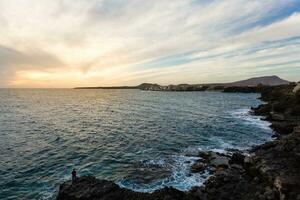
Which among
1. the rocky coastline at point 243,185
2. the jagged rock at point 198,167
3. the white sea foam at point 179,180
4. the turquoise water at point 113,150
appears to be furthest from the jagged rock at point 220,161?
the turquoise water at point 113,150

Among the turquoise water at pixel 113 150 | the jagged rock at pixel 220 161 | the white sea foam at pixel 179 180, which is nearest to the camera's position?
the white sea foam at pixel 179 180

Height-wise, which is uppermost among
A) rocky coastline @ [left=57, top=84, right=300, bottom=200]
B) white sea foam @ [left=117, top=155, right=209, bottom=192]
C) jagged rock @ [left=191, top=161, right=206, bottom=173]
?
rocky coastline @ [left=57, top=84, right=300, bottom=200]

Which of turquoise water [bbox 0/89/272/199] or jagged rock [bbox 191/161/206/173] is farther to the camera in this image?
jagged rock [bbox 191/161/206/173]

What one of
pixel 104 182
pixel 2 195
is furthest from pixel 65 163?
pixel 104 182

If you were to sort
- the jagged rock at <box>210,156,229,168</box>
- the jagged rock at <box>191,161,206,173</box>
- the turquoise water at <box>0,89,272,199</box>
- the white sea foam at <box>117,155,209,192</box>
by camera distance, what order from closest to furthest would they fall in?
the white sea foam at <box>117,155,209,192</box>
the turquoise water at <box>0,89,272,199</box>
the jagged rock at <box>191,161,206,173</box>
the jagged rock at <box>210,156,229,168</box>

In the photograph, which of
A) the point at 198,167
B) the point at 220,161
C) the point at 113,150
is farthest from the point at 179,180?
the point at 113,150

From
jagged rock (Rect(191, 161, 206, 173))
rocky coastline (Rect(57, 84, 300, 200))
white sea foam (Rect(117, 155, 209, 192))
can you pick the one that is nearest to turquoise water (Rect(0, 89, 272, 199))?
white sea foam (Rect(117, 155, 209, 192))

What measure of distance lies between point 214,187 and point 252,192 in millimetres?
2667

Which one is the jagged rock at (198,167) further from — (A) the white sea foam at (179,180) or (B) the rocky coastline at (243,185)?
(B) the rocky coastline at (243,185)

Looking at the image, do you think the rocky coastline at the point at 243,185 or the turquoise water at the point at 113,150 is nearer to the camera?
the rocky coastline at the point at 243,185

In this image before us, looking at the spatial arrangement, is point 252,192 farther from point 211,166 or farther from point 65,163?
point 65,163

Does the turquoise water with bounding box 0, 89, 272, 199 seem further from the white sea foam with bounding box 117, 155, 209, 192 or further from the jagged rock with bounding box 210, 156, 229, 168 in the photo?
the jagged rock with bounding box 210, 156, 229, 168

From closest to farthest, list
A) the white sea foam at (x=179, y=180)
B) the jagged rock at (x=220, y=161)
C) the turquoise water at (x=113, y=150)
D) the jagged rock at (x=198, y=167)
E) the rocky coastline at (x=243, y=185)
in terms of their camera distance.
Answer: the rocky coastline at (x=243, y=185) < the white sea foam at (x=179, y=180) < the turquoise water at (x=113, y=150) < the jagged rock at (x=198, y=167) < the jagged rock at (x=220, y=161)

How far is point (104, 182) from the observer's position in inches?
672
